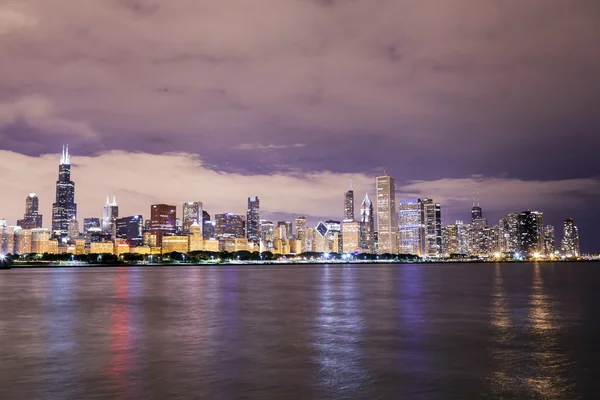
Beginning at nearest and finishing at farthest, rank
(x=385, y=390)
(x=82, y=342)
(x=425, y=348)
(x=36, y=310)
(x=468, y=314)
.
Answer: (x=385, y=390) → (x=425, y=348) → (x=82, y=342) → (x=468, y=314) → (x=36, y=310)

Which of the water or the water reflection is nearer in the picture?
the water

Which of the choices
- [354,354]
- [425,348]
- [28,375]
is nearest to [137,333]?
[28,375]

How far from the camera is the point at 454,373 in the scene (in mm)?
22719

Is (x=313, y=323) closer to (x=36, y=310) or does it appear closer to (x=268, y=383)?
(x=268, y=383)

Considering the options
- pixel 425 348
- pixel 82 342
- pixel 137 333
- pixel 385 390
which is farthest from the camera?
pixel 137 333

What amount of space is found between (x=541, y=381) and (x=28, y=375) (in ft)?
66.3

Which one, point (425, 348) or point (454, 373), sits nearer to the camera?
point (454, 373)

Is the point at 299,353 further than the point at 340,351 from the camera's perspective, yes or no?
No

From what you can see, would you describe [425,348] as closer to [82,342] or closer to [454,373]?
[454,373]

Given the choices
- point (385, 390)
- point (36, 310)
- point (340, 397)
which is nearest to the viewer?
point (340, 397)

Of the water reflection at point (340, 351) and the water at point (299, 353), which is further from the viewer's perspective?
the water reflection at point (340, 351)

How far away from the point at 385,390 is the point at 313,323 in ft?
64.6

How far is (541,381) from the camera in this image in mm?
21156

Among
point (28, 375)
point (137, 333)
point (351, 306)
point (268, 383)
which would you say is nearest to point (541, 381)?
point (268, 383)
